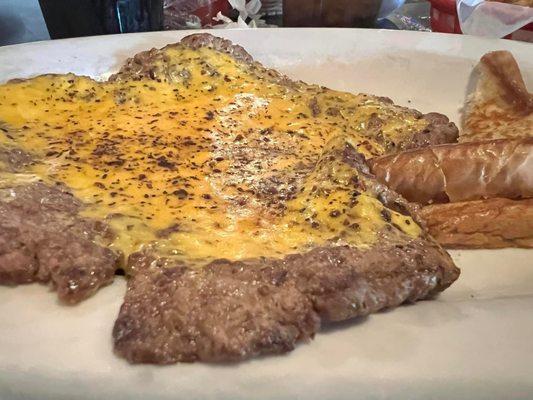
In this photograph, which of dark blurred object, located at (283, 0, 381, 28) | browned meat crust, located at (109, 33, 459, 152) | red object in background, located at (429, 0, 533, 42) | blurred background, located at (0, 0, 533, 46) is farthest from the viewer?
dark blurred object, located at (283, 0, 381, 28)

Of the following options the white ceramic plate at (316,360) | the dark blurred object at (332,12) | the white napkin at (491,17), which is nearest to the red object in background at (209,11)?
the dark blurred object at (332,12)

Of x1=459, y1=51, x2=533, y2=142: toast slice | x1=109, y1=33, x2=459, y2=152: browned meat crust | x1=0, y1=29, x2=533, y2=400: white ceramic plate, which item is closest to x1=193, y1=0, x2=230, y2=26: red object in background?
Result: x1=109, y1=33, x2=459, y2=152: browned meat crust

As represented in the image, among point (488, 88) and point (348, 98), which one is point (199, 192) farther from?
point (488, 88)

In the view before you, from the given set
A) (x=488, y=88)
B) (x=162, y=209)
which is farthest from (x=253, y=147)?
(x=488, y=88)

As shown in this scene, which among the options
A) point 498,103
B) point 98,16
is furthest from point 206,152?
point 98,16

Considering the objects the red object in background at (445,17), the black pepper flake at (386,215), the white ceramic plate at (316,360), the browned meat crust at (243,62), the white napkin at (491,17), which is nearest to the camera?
the white ceramic plate at (316,360)

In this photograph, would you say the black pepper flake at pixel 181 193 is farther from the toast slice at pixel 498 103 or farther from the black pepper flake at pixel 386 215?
the toast slice at pixel 498 103

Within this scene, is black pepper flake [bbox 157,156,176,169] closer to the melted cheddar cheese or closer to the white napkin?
the melted cheddar cheese
